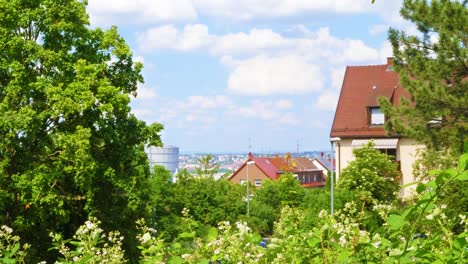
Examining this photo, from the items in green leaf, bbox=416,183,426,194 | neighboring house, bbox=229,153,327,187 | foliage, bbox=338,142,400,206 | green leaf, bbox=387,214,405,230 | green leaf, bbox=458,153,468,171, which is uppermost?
neighboring house, bbox=229,153,327,187

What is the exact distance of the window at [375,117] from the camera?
48062mm

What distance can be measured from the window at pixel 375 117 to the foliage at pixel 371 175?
388 inches

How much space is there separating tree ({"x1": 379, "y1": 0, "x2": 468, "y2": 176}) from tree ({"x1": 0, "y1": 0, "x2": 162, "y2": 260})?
9.65m

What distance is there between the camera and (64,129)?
26.8m

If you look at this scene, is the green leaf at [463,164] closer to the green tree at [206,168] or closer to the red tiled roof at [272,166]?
the green tree at [206,168]

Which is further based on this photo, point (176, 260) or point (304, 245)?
point (304, 245)

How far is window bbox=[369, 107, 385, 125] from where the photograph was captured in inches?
1892

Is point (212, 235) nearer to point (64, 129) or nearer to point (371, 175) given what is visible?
point (64, 129)

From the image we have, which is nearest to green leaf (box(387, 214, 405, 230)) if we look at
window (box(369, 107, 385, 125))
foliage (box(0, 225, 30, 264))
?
foliage (box(0, 225, 30, 264))

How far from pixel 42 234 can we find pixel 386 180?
1802 cm

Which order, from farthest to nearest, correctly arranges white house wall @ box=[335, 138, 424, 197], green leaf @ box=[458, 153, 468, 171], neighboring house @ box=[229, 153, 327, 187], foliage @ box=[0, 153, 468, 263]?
neighboring house @ box=[229, 153, 327, 187], white house wall @ box=[335, 138, 424, 197], foliage @ box=[0, 153, 468, 263], green leaf @ box=[458, 153, 468, 171]

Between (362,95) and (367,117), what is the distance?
167 centimetres

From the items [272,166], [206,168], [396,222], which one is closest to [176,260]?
[396,222]

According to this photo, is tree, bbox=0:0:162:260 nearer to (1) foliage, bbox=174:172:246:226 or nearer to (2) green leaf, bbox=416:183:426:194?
(1) foliage, bbox=174:172:246:226
